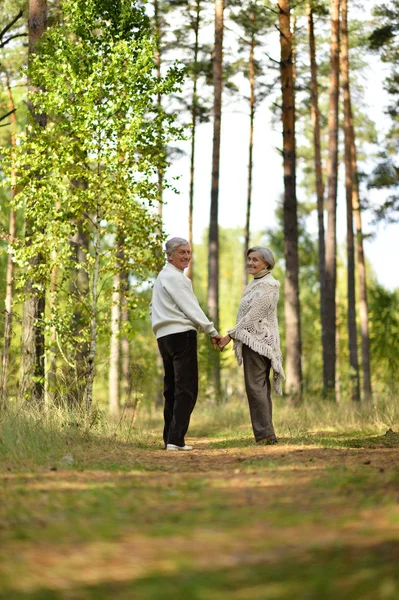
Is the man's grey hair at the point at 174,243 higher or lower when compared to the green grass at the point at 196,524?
higher

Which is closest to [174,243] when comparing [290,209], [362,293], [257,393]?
[257,393]

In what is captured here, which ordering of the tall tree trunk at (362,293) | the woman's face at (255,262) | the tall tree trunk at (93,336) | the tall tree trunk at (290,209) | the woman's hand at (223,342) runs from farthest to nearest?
the tall tree trunk at (362,293)
the tall tree trunk at (290,209)
the tall tree trunk at (93,336)
the woman's face at (255,262)
the woman's hand at (223,342)

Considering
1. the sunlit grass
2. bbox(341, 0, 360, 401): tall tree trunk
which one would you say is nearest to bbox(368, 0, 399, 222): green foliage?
bbox(341, 0, 360, 401): tall tree trunk

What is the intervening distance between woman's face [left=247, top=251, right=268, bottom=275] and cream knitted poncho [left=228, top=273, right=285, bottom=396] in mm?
135

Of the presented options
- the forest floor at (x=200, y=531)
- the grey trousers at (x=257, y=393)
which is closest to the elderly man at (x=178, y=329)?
the grey trousers at (x=257, y=393)

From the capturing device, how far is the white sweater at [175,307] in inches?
358

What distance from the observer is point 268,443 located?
9.35 meters

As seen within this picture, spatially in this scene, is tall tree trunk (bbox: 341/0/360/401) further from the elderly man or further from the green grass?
the green grass

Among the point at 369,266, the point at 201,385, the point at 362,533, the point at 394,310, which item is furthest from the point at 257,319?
the point at 369,266

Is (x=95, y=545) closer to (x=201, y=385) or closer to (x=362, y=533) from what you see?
(x=362, y=533)

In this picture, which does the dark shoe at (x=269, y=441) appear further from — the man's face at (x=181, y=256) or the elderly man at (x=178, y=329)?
the man's face at (x=181, y=256)

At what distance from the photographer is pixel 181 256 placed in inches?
366

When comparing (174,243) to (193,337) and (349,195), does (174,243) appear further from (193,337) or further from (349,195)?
(349,195)

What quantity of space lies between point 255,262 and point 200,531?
5.57 m
